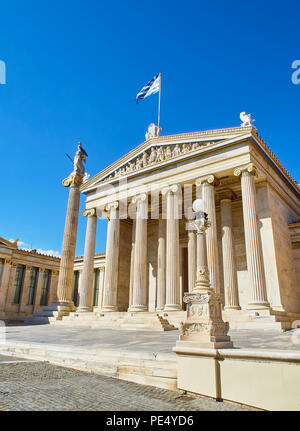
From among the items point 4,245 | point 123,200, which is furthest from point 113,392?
point 4,245

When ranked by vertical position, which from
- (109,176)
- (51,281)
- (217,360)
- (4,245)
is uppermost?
(109,176)

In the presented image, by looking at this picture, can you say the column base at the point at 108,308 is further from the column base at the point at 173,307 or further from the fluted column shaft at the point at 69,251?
the column base at the point at 173,307

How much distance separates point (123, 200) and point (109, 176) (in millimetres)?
3483

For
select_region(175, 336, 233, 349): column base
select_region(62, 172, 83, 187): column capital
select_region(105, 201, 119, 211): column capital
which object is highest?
select_region(62, 172, 83, 187): column capital

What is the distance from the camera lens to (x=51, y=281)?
142 feet

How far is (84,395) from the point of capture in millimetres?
6293

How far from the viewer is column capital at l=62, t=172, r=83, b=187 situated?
31250 mm

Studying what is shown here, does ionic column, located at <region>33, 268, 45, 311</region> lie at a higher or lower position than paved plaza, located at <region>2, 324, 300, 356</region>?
higher

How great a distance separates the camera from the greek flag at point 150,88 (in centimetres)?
2871

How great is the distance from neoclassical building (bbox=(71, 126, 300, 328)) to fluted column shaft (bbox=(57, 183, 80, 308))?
116 centimetres

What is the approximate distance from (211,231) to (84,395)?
15.9 metres

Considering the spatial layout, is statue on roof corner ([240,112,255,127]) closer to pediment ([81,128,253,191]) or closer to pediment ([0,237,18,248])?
pediment ([81,128,253,191])

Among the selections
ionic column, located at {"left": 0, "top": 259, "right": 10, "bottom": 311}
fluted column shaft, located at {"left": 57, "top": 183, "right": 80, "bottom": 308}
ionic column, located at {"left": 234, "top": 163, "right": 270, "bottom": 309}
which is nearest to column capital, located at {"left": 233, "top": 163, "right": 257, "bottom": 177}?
ionic column, located at {"left": 234, "top": 163, "right": 270, "bottom": 309}
